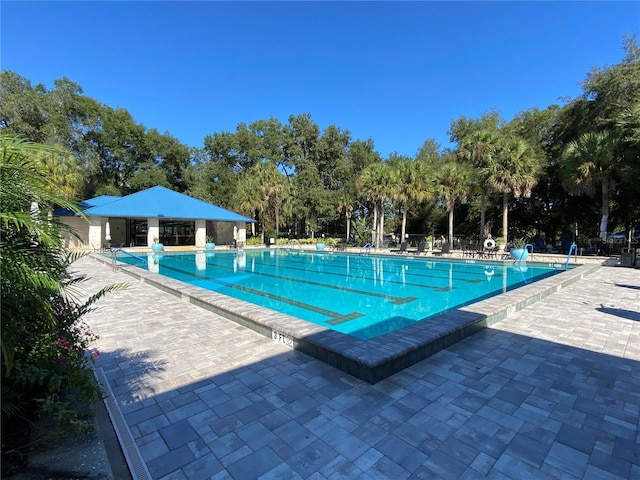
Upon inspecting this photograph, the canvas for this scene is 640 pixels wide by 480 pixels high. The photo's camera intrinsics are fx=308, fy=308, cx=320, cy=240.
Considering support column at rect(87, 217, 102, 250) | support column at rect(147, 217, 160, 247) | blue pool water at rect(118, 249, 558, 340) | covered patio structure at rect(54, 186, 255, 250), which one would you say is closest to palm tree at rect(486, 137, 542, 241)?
blue pool water at rect(118, 249, 558, 340)

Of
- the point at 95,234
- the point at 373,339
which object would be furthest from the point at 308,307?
the point at 95,234

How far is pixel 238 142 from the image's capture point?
36906 millimetres

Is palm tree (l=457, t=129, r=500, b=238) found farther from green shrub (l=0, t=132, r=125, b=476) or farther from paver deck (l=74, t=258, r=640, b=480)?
green shrub (l=0, t=132, r=125, b=476)

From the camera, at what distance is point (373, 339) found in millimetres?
3977

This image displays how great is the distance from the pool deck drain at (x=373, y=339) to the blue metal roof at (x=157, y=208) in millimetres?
19166

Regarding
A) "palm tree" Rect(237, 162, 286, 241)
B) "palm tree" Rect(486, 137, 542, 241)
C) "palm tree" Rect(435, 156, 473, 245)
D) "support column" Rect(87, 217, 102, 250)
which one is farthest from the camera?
"palm tree" Rect(237, 162, 286, 241)

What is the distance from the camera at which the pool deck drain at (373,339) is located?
3.40m

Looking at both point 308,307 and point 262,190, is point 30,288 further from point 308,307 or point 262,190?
point 262,190

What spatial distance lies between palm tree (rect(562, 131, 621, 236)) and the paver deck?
1616cm

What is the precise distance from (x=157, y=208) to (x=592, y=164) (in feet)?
93.3

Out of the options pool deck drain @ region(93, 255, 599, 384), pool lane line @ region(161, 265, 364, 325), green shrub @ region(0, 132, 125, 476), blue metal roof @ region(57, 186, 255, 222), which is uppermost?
blue metal roof @ region(57, 186, 255, 222)

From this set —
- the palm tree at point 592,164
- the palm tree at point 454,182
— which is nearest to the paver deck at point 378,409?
the palm tree at point 592,164

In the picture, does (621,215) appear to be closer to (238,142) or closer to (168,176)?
(238,142)

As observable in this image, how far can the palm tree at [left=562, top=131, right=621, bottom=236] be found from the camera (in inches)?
630
